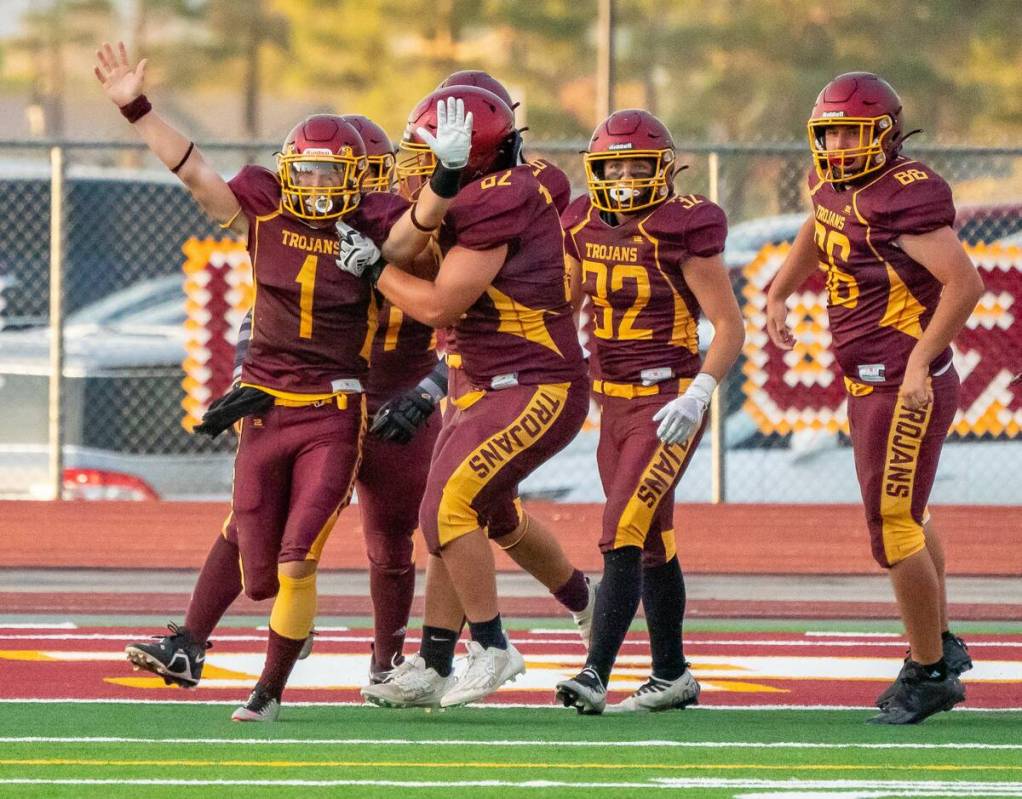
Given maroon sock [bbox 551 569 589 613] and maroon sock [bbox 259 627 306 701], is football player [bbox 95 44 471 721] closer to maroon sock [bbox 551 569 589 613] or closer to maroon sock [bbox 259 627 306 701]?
maroon sock [bbox 259 627 306 701]

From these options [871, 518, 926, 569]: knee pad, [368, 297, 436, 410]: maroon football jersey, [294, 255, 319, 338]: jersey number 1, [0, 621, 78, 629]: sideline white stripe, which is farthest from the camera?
[0, 621, 78, 629]: sideline white stripe

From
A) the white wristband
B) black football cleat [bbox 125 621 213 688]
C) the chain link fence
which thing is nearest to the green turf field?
black football cleat [bbox 125 621 213 688]

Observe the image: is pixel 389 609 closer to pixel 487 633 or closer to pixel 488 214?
pixel 487 633

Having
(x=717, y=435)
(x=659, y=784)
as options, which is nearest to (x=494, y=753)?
(x=659, y=784)

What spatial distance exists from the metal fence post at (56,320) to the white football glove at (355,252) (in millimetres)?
5998

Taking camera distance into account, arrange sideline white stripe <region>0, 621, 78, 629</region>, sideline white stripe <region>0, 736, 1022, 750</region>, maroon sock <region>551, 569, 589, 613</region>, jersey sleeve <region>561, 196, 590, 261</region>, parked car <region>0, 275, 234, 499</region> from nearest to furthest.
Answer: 1. sideline white stripe <region>0, 736, 1022, 750</region>
2. jersey sleeve <region>561, 196, 590, 261</region>
3. maroon sock <region>551, 569, 589, 613</region>
4. sideline white stripe <region>0, 621, 78, 629</region>
5. parked car <region>0, 275, 234, 499</region>

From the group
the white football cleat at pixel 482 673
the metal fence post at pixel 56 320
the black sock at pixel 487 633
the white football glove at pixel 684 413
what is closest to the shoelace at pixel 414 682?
the white football cleat at pixel 482 673

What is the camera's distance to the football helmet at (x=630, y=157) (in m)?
7.44

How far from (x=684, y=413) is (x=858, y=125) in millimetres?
1089

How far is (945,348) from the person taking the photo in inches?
290

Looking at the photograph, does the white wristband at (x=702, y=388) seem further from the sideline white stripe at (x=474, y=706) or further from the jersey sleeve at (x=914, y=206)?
the sideline white stripe at (x=474, y=706)

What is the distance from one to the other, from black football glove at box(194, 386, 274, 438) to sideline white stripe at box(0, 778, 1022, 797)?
5.10ft

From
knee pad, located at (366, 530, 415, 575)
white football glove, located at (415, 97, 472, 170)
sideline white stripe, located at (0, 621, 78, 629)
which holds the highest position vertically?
white football glove, located at (415, 97, 472, 170)

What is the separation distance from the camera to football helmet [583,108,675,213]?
7.44 metres
